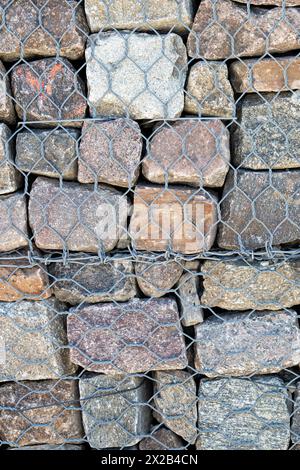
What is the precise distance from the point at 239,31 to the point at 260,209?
19.6 inches

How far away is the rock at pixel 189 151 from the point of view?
5.06ft

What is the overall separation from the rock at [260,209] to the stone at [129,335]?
0.95 ft

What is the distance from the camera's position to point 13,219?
5.28 feet

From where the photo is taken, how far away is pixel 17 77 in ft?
5.21

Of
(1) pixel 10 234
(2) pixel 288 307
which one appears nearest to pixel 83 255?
(1) pixel 10 234

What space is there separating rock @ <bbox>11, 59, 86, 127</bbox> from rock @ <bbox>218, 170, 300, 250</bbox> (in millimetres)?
490

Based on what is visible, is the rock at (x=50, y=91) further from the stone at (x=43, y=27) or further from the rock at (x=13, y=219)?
the rock at (x=13, y=219)

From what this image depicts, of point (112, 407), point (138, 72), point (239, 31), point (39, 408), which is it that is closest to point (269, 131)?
point (239, 31)

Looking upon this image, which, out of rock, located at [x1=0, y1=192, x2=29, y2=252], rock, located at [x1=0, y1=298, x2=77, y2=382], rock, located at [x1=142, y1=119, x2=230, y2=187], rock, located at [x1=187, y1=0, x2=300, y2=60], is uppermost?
rock, located at [x1=187, y1=0, x2=300, y2=60]

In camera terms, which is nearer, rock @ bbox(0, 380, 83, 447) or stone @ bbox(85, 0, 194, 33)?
stone @ bbox(85, 0, 194, 33)

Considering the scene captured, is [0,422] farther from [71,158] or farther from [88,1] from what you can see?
[88,1]

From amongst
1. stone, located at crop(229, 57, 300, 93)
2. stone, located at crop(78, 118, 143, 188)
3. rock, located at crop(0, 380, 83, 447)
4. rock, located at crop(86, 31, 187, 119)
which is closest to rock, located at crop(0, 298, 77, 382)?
rock, located at crop(0, 380, 83, 447)

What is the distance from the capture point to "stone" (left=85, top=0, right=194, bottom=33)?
59.7 inches

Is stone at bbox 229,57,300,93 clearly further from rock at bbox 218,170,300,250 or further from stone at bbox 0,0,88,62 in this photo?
stone at bbox 0,0,88,62
